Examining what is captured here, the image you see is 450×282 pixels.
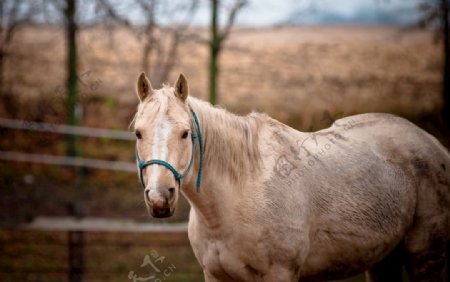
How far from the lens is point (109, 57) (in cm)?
1021

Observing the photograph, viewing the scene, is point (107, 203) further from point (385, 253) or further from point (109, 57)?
point (385, 253)

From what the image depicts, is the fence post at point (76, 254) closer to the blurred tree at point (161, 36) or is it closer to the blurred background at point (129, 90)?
the blurred background at point (129, 90)

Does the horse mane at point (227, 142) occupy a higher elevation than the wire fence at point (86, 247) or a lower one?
higher

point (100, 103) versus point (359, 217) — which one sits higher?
point (359, 217)

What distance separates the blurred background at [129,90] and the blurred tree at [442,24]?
2cm

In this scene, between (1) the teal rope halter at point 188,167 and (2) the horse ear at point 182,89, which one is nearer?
(1) the teal rope halter at point 188,167

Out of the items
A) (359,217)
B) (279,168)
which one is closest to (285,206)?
(279,168)

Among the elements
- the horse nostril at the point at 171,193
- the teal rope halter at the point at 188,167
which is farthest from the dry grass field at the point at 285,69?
the horse nostril at the point at 171,193

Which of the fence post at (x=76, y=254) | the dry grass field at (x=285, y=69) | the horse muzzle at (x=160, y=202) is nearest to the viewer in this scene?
the horse muzzle at (x=160, y=202)

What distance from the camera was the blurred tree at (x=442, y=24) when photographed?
7941 mm

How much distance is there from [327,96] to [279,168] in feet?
20.6

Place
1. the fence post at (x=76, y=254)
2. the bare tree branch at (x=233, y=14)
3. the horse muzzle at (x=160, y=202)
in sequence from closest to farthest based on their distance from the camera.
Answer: the horse muzzle at (x=160, y=202), the fence post at (x=76, y=254), the bare tree branch at (x=233, y=14)

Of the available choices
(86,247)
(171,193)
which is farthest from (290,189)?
(86,247)

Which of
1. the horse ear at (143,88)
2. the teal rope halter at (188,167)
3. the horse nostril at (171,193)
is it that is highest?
the horse ear at (143,88)
